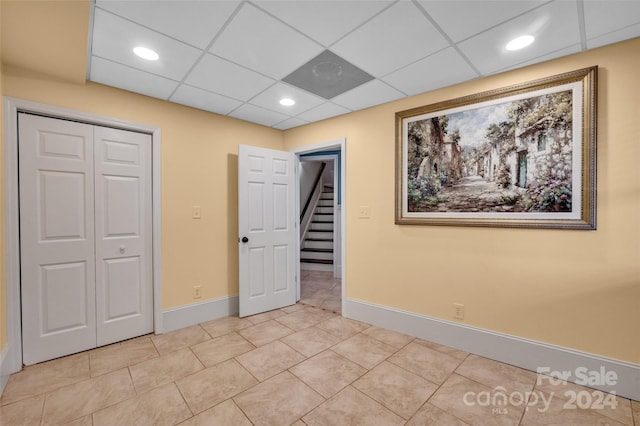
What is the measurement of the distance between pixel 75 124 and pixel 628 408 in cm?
459

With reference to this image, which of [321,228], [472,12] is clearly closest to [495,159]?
[472,12]

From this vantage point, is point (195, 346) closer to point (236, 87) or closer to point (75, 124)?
point (75, 124)

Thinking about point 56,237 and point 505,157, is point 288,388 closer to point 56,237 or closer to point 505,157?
point 56,237

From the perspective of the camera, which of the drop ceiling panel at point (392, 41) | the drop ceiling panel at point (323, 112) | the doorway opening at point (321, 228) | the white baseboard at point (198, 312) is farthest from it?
the doorway opening at point (321, 228)

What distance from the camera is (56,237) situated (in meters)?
2.32

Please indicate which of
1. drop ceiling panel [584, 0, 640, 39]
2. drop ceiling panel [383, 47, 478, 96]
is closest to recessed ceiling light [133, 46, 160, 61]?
drop ceiling panel [383, 47, 478, 96]

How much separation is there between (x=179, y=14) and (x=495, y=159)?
250cm

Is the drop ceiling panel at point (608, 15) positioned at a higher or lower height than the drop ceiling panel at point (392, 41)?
lower

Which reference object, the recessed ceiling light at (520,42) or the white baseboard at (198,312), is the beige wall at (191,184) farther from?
the recessed ceiling light at (520,42)

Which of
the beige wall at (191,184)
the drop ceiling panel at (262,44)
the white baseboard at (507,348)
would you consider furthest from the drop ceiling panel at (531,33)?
the beige wall at (191,184)

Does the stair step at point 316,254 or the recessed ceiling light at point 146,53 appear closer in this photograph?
the recessed ceiling light at point 146,53

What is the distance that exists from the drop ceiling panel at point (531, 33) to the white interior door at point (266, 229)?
7.65 feet

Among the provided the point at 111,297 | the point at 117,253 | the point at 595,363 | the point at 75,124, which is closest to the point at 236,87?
Result: the point at 75,124

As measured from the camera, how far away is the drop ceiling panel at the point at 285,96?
2.60 meters
